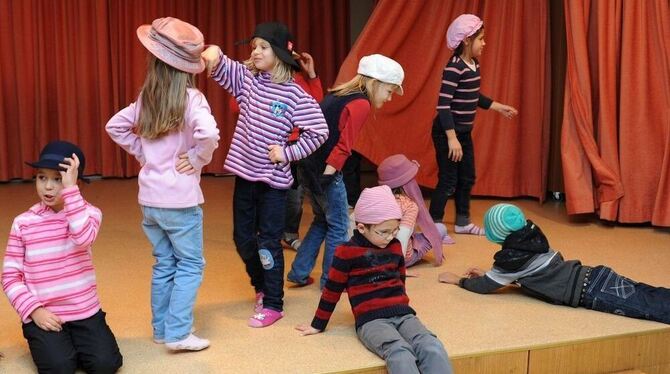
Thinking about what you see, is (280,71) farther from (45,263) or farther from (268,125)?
(45,263)

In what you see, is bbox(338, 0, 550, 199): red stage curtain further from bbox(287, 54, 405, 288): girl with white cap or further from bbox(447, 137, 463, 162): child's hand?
bbox(287, 54, 405, 288): girl with white cap

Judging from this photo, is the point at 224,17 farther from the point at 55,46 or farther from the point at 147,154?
the point at 147,154

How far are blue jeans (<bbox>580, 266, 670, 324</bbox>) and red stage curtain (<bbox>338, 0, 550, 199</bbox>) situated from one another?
2143 millimetres

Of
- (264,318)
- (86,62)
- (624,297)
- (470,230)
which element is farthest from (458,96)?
(86,62)

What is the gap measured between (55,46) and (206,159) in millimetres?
3932

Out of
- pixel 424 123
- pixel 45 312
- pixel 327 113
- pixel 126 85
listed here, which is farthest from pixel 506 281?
pixel 126 85

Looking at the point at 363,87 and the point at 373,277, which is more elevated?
the point at 363,87

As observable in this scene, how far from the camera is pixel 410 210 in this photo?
364 cm

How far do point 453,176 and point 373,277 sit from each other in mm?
1669

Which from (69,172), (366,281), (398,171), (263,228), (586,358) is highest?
(69,172)

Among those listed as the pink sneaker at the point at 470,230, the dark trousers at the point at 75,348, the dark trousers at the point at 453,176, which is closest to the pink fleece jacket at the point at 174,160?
the dark trousers at the point at 75,348

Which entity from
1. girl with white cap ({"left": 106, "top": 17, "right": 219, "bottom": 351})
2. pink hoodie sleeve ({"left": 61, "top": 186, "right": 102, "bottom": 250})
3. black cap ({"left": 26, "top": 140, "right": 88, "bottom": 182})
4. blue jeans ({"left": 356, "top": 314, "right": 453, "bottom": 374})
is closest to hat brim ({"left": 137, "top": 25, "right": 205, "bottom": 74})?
girl with white cap ({"left": 106, "top": 17, "right": 219, "bottom": 351})

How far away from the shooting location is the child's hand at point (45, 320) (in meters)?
2.55

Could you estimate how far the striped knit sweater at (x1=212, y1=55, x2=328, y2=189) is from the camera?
2.99 meters
